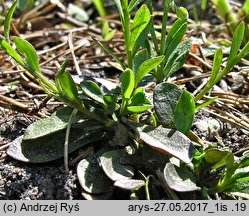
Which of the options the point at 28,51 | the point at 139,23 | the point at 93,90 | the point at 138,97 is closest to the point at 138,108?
the point at 138,97

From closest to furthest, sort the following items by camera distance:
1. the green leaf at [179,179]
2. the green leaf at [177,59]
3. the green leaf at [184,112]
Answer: the green leaf at [179,179]
the green leaf at [184,112]
the green leaf at [177,59]

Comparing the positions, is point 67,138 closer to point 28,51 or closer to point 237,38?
point 28,51

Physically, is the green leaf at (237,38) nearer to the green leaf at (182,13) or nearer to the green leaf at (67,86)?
the green leaf at (182,13)

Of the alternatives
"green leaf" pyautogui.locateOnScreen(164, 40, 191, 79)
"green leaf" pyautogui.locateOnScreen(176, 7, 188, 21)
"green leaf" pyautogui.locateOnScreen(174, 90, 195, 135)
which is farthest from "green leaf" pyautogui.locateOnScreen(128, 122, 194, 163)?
"green leaf" pyautogui.locateOnScreen(176, 7, 188, 21)

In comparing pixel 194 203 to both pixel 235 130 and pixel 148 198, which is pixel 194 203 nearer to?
pixel 148 198

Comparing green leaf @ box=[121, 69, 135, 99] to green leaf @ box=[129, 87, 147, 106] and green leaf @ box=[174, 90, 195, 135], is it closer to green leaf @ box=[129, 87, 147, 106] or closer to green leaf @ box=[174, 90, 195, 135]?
green leaf @ box=[129, 87, 147, 106]

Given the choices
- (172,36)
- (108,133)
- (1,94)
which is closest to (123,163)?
(108,133)

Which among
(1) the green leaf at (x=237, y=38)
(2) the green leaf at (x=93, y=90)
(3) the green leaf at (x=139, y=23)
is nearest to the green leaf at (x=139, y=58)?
(3) the green leaf at (x=139, y=23)
